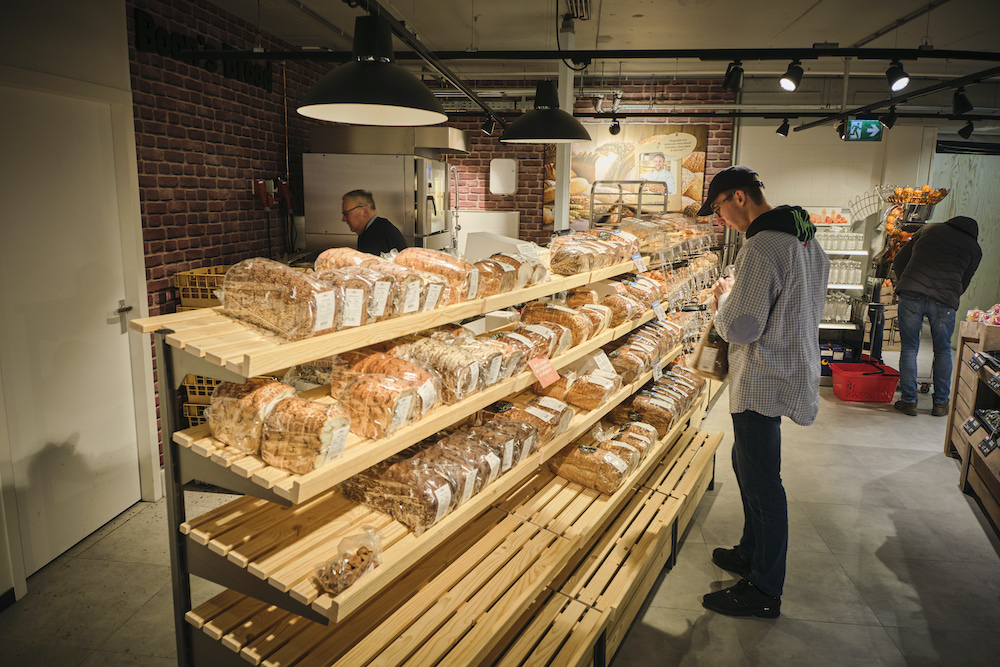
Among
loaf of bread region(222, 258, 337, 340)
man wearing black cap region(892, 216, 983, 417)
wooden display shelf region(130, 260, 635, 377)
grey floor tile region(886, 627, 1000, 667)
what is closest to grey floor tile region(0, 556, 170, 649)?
wooden display shelf region(130, 260, 635, 377)

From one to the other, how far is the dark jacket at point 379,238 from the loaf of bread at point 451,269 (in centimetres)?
264

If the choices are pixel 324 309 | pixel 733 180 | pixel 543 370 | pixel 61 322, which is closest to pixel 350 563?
pixel 324 309

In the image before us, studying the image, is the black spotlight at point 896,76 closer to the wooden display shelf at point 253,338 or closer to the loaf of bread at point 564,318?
the loaf of bread at point 564,318

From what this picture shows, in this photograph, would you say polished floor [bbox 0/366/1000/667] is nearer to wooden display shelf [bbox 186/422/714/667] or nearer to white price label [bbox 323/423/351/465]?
wooden display shelf [bbox 186/422/714/667]

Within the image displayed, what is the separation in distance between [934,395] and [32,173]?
25.2ft

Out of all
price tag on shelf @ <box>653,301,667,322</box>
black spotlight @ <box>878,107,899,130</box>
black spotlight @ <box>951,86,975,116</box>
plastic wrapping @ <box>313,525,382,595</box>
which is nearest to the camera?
plastic wrapping @ <box>313,525,382,595</box>

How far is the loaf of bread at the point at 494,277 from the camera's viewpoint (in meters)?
2.41

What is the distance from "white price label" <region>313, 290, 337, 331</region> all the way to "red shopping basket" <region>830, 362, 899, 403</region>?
21.1ft

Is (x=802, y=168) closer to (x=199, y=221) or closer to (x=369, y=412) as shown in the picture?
(x=199, y=221)

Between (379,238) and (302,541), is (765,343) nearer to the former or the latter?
(302,541)

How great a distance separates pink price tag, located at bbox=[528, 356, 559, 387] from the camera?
100 inches

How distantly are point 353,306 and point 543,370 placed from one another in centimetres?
100

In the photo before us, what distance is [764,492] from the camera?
2990mm

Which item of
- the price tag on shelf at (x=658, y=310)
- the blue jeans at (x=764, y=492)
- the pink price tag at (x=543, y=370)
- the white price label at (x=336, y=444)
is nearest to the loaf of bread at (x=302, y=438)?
the white price label at (x=336, y=444)
